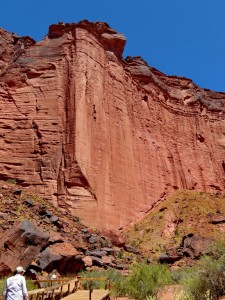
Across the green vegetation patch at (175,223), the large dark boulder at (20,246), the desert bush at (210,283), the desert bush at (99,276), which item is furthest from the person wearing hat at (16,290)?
the green vegetation patch at (175,223)

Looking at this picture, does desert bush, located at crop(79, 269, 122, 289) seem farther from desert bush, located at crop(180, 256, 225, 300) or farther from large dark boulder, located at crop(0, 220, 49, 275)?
desert bush, located at crop(180, 256, 225, 300)

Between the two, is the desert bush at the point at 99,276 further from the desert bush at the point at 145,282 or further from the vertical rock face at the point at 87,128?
the vertical rock face at the point at 87,128

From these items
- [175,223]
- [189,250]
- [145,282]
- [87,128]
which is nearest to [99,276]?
[145,282]

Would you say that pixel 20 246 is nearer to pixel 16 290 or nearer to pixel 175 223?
pixel 16 290

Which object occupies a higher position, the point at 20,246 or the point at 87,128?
the point at 87,128

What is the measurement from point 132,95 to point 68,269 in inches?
908

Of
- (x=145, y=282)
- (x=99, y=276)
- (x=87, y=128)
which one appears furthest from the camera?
(x=87, y=128)

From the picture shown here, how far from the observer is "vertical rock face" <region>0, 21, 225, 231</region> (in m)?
28.1

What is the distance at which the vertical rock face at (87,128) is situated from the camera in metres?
28.1

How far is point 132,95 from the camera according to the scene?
3816cm

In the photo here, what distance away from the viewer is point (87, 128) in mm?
29906

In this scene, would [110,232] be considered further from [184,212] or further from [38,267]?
[38,267]

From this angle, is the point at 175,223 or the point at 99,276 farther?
the point at 175,223

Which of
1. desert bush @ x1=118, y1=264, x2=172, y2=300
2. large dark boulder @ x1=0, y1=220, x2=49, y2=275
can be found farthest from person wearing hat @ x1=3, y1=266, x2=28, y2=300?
large dark boulder @ x1=0, y1=220, x2=49, y2=275
